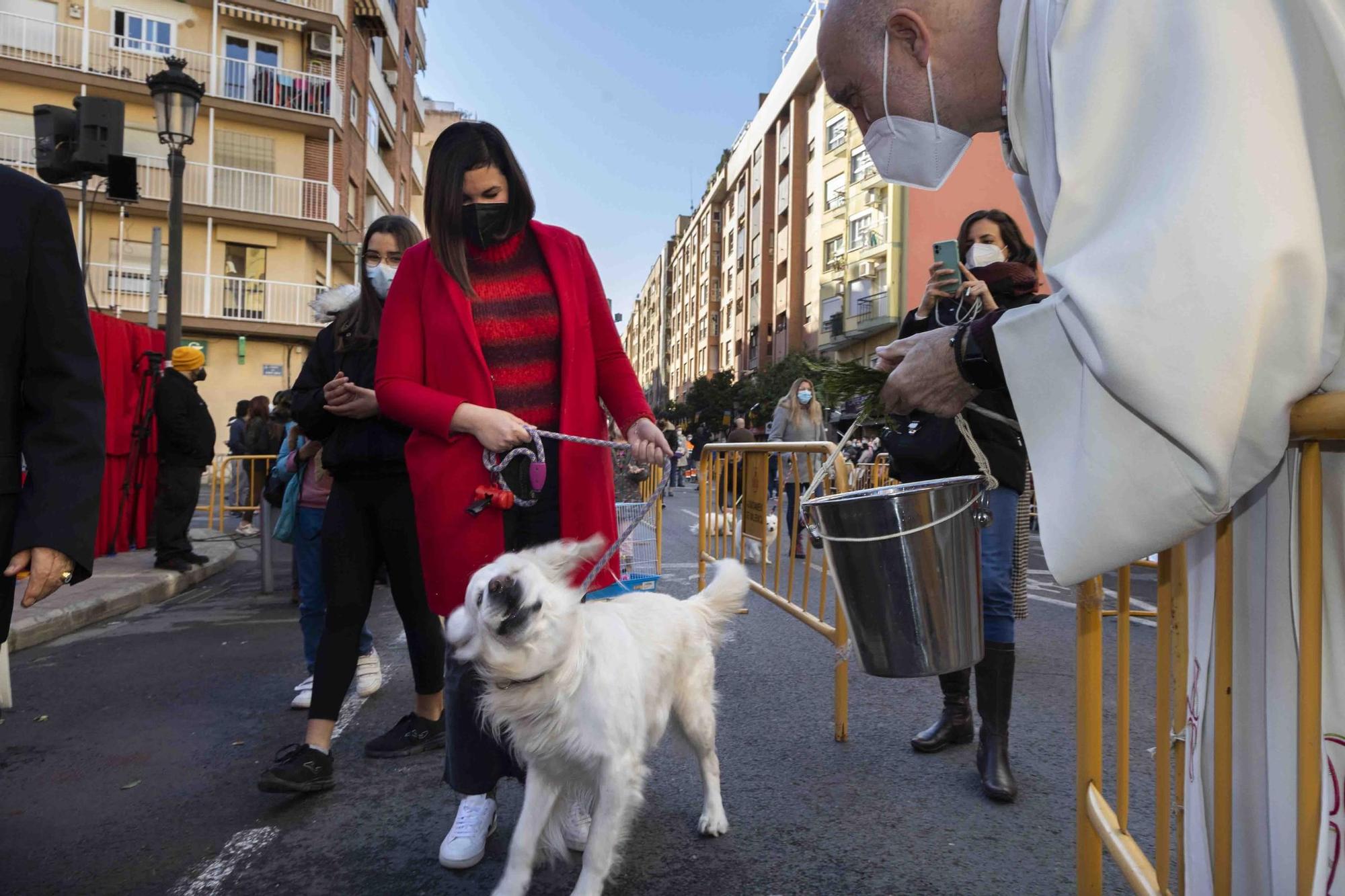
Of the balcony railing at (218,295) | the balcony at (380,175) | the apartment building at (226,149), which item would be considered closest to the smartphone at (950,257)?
the balcony railing at (218,295)

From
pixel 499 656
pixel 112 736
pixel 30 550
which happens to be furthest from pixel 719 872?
pixel 112 736

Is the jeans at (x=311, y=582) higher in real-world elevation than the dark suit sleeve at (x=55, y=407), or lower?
lower

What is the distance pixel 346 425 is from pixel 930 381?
2.47m

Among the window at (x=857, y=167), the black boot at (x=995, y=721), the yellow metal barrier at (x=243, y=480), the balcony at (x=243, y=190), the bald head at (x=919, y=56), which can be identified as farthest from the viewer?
the window at (x=857, y=167)

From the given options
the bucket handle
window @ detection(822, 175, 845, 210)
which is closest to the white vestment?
the bucket handle

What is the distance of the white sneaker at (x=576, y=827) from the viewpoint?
2.55 m

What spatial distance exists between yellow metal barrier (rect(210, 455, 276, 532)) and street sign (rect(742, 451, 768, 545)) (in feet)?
26.4

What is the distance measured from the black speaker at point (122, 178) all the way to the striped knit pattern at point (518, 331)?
257 inches

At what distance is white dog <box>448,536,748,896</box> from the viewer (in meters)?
2.11

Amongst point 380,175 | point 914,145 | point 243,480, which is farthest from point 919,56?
point 380,175

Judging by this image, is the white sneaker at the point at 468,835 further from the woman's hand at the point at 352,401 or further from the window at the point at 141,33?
the window at the point at 141,33

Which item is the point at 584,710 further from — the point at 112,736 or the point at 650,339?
the point at 650,339

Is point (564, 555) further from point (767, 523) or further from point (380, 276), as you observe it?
point (767, 523)

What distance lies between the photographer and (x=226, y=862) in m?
2.52
